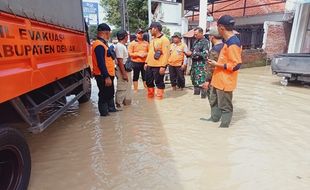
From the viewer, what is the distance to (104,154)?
12.2 feet

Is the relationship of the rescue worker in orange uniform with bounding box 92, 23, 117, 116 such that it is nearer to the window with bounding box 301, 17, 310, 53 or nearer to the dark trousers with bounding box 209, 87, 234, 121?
the dark trousers with bounding box 209, 87, 234, 121

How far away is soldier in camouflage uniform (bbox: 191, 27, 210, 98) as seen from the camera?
6547mm

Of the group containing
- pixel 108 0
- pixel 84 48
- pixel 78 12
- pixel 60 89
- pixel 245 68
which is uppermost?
pixel 108 0

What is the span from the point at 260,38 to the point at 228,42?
46.5ft

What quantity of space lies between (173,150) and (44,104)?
1.74m

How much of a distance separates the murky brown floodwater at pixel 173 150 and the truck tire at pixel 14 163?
432 millimetres

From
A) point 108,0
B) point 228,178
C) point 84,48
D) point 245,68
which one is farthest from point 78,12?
point 108,0

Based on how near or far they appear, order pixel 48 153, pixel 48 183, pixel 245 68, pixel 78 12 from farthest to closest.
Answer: pixel 245 68, pixel 78 12, pixel 48 153, pixel 48 183

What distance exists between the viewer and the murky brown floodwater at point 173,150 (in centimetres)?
303

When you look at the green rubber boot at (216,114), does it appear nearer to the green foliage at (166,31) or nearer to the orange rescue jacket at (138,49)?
the orange rescue jacket at (138,49)

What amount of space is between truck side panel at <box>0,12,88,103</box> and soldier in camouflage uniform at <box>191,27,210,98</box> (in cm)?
334

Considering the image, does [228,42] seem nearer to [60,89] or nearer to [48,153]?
[60,89]

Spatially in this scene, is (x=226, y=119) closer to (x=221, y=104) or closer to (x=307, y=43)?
(x=221, y=104)

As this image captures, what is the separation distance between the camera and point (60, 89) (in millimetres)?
4234
